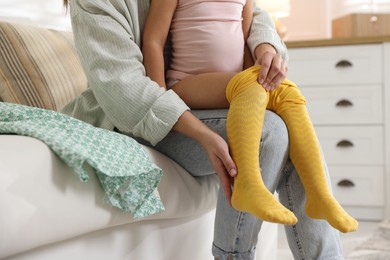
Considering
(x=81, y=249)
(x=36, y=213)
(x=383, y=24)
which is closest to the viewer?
(x=36, y=213)

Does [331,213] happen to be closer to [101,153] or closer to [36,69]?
[101,153]

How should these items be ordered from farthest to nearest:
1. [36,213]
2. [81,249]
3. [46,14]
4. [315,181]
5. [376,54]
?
1. [376,54]
2. [46,14]
3. [315,181]
4. [81,249]
5. [36,213]

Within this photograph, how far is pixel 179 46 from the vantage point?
1.44 m

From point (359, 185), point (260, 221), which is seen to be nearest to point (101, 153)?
point (260, 221)

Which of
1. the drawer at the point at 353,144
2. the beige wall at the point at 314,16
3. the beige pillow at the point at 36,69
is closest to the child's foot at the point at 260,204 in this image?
the beige pillow at the point at 36,69

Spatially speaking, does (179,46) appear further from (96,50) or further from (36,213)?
(36,213)

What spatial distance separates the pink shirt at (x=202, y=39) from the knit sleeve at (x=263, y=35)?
0.17 ft

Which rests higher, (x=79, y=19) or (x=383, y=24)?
(x=79, y=19)

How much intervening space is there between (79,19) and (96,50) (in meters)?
0.09

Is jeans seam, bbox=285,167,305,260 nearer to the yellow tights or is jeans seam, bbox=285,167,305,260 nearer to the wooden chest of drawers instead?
the yellow tights

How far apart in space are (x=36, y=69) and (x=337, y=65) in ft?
6.01

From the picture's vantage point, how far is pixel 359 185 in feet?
10.0

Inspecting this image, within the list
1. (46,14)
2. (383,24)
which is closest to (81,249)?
(46,14)

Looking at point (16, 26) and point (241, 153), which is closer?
point (241, 153)
